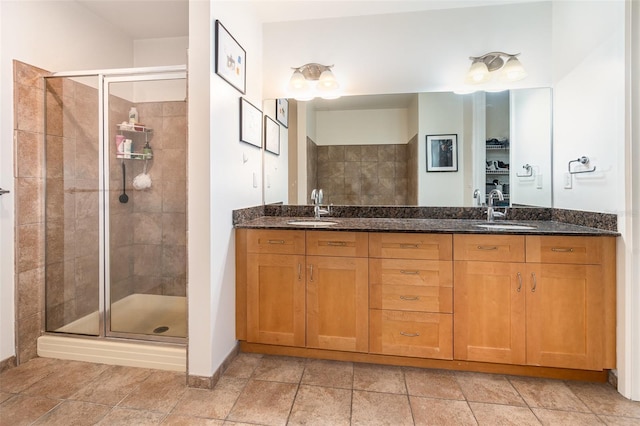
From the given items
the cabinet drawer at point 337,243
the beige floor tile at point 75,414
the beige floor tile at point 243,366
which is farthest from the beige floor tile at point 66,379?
the cabinet drawer at point 337,243

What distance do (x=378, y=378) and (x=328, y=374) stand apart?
30cm

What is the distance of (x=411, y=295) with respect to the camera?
191 cm

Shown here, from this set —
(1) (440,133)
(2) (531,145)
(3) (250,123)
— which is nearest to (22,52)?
(3) (250,123)

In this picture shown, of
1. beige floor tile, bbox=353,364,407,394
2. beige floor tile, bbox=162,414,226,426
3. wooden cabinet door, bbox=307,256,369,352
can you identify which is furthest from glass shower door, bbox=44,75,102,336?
beige floor tile, bbox=353,364,407,394

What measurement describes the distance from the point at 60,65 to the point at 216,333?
2.23 meters

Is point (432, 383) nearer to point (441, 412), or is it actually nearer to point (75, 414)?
point (441, 412)

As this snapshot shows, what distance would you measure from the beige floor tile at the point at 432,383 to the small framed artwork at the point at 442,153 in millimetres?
1468

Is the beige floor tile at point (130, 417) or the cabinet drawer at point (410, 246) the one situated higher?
the cabinet drawer at point (410, 246)

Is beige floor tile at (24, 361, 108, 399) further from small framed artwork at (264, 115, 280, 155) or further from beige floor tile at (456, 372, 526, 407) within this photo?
beige floor tile at (456, 372, 526, 407)

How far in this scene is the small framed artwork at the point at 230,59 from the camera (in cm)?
181

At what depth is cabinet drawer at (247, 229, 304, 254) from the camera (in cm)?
203

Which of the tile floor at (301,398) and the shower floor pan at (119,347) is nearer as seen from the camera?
the tile floor at (301,398)

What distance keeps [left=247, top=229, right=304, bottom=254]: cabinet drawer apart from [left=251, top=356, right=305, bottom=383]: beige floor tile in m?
0.71

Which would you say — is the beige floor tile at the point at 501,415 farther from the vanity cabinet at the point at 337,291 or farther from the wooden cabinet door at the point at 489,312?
the vanity cabinet at the point at 337,291
